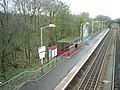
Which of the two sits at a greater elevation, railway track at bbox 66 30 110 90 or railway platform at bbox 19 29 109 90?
railway platform at bbox 19 29 109 90

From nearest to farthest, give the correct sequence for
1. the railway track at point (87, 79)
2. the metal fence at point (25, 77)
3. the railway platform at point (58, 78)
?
the metal fence at point (25, 77) → the railway platform at point (58, 78) → the railway track at point (87, 79)

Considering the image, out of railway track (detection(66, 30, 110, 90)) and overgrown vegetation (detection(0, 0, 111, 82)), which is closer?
railway track (detection(66, 30, 110, 90))

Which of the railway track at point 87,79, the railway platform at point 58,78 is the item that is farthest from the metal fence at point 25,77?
the railway track at point 87,79

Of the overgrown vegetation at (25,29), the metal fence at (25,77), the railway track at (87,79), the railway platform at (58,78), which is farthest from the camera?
the overgrown vegetation at (25,29)

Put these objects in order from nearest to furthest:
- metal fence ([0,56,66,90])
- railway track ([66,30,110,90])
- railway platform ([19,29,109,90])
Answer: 1. metal fence ([0,56,66,90])
2. railway platform ([19,29,109,90])
3. railway track ([66,30,110,90])

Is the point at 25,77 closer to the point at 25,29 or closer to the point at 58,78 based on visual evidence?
the point at 58,78

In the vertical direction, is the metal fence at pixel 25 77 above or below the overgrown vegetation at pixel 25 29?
below

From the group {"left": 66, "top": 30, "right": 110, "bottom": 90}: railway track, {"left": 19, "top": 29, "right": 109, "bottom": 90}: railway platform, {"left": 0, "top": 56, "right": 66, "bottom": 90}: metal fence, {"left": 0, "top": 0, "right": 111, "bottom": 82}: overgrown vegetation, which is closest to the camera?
{"left": 0, "top": 56, "right": 66, "bottom": 90}: metal fence

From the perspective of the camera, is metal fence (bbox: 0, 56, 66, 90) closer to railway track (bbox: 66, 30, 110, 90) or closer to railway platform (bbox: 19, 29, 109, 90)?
railway platform (bbox: 19, 29, 109, 90)

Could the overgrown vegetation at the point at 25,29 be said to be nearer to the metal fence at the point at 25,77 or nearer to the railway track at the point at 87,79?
the metal fence at the point at 25,77

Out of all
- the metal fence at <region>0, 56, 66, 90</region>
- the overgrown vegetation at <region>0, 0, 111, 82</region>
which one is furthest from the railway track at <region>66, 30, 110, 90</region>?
the overgrown vegetation at <region>0, 0, 111, 82</region>

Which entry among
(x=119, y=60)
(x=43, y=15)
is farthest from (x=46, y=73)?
(x=43, y=15)

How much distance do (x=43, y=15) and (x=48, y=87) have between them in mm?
22859

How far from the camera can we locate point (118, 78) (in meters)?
25.8
